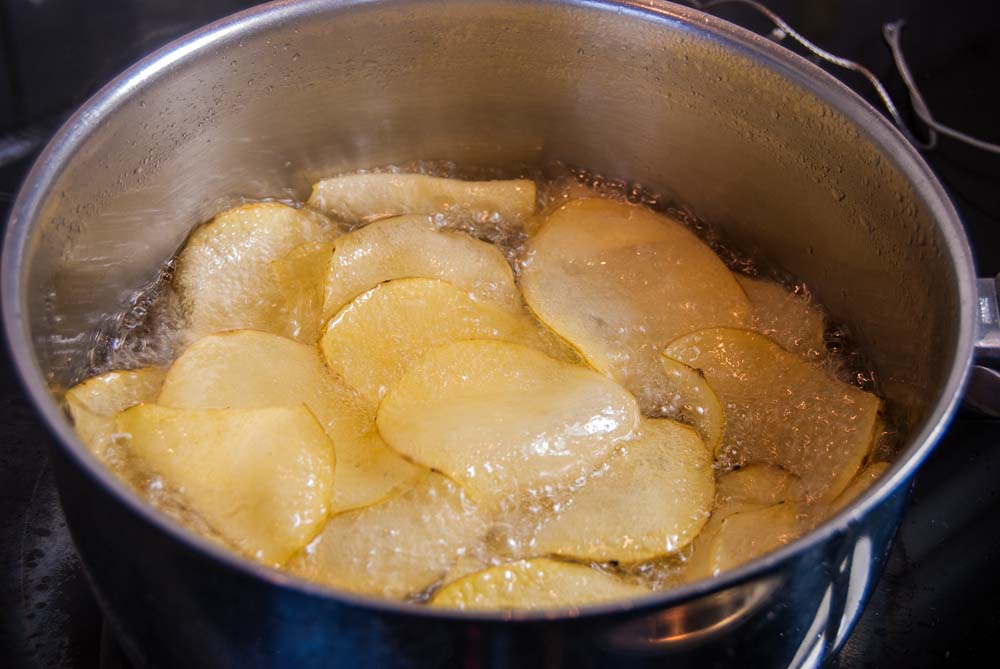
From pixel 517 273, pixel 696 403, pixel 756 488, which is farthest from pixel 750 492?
pixel 517 273

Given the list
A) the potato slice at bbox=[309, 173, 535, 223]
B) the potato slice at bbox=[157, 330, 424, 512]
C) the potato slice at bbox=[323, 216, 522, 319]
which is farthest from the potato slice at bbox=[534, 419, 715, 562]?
the potato slice at bbox=[309, 173, 535, 223]

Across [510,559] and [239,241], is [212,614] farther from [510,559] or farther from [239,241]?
[239,241]

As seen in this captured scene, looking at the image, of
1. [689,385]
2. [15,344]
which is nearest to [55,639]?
[15,344]

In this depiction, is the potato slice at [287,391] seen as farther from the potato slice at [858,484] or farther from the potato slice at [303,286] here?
the potato slice at [858,484]

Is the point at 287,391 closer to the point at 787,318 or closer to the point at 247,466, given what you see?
the point at 247,466

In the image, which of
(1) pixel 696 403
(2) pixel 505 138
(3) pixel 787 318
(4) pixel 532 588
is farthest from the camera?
(2) pixel 505 138
